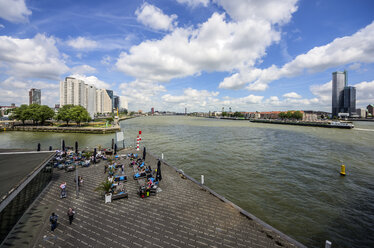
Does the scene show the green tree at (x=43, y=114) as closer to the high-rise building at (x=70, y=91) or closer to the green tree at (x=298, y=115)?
the high-rise building at (x=70, y=91)

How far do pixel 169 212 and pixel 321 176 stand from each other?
2190 centimetres

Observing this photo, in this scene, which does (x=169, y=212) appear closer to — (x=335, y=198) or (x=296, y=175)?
(x=335, y=198)

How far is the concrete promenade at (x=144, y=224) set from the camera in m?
7.61

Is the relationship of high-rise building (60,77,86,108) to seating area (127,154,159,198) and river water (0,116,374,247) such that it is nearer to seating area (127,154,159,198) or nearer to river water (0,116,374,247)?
river water (0,116,374,247)

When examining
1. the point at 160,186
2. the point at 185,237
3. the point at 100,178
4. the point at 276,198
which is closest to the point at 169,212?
the point at 185,237

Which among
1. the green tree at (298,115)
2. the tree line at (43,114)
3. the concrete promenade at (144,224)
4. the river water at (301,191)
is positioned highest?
the green tree at (298,115)

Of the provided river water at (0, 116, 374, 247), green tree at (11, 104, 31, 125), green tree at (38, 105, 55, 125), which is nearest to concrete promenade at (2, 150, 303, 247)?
river water at (0, 116, 374, 247)

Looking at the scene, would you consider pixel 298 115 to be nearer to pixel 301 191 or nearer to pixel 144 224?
pixel 301 191

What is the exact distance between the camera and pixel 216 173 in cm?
2036

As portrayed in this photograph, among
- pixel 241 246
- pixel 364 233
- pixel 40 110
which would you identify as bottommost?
pixel 364 233

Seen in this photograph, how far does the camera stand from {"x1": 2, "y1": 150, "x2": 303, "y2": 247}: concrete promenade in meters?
7.61

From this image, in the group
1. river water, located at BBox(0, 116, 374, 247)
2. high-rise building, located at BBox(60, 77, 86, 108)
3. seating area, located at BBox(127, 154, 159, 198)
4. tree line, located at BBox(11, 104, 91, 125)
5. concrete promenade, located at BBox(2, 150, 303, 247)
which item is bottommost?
river water, located at BBox(0, 116, 374, 247)

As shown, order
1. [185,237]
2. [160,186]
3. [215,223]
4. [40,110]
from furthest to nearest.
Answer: [40,110] → [160,186] → [215,223] → [185,237]

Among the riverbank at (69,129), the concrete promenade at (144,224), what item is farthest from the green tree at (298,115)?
the concrete promenade at (144,224)
